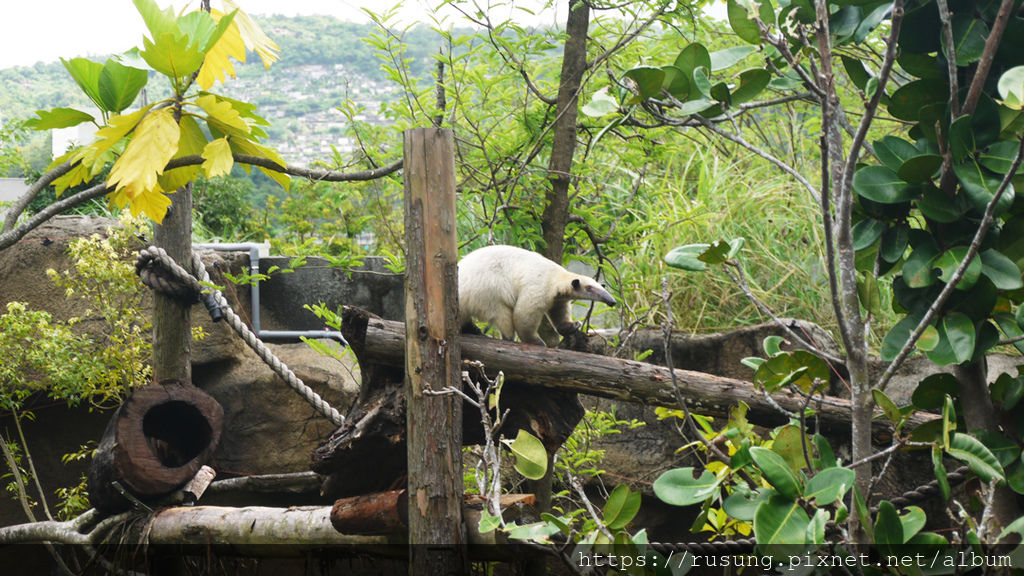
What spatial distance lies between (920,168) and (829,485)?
2.39 feet

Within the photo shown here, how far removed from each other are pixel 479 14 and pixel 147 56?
1826mm

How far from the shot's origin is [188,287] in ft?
11.7

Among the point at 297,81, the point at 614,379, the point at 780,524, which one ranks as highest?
the point at 297,81

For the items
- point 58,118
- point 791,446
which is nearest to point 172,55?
point 58,118

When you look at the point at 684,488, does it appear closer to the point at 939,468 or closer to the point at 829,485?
the point at 829,485

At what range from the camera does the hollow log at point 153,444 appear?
129 inches

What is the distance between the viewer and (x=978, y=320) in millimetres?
1624

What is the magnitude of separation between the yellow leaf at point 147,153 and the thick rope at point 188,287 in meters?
1.53

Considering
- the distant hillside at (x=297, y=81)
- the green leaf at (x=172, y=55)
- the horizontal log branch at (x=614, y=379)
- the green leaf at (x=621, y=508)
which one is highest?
the distant hillside at (x=297, y=81)

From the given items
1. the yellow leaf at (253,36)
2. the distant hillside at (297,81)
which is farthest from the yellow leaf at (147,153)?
the distant hillside at (297,81)

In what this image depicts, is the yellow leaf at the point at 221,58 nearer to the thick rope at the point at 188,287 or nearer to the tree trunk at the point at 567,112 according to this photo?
the thick rope at the point at 188,287

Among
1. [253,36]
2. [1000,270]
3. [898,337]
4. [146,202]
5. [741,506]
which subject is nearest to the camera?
[741,506]

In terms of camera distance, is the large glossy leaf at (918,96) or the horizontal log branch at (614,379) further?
the horizontal log branch at (614,379)

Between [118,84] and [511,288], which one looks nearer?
[118,84]
